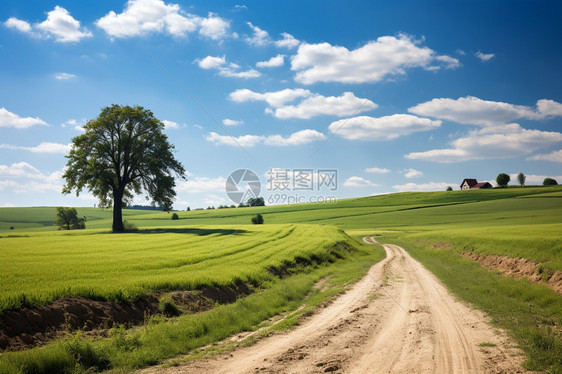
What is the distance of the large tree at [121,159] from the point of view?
40.7m

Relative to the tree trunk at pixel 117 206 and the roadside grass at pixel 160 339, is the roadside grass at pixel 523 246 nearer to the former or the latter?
the roadside grass at pixel 160 339

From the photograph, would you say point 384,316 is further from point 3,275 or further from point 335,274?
point 3,275

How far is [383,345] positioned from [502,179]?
629 ft

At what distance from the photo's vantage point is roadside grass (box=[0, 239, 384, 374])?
7.32 metres

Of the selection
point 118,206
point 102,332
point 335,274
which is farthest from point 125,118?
point 102,332

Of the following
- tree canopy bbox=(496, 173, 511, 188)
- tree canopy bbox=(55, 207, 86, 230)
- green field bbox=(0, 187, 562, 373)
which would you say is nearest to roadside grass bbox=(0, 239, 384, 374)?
green field bbox=(0, 187, 562, 373)

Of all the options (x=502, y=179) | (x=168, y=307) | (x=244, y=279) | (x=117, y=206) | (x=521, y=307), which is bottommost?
(x=521, y=307)

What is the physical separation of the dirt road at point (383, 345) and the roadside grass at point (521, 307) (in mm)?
465

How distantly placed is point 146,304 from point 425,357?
29.3 feet

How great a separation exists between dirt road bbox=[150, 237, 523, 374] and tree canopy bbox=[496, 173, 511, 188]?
185 meters

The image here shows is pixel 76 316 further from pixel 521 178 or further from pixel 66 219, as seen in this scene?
pixel 521 178

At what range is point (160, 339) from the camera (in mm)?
9102

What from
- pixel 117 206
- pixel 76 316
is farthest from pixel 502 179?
pixel 76 316

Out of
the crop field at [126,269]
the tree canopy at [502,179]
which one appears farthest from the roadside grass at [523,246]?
the tree canopy at [502,179]
